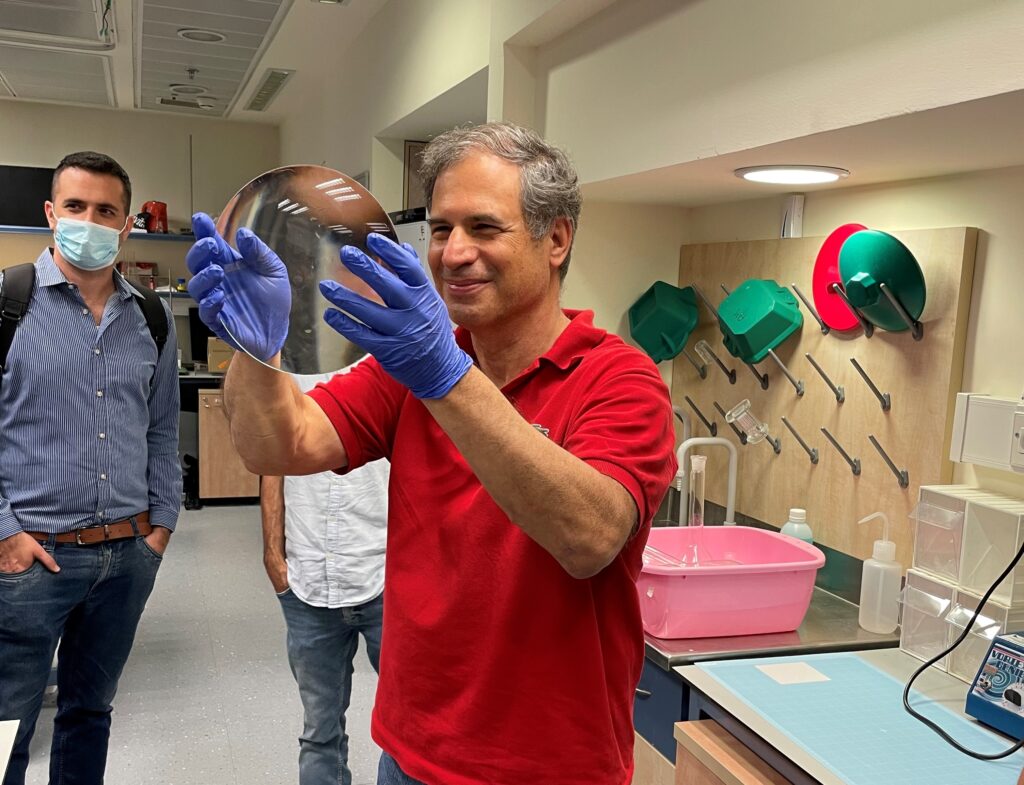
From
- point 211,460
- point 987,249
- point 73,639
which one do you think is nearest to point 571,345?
point 987,249

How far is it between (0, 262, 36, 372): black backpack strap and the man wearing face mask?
0.04ft

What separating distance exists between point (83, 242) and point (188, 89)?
14.9 feet

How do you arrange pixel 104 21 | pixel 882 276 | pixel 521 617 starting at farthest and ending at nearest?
pixel 104 21 < pixel 882 276 < pixel 521 617

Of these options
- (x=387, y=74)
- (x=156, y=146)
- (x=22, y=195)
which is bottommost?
(x=22, y=195)

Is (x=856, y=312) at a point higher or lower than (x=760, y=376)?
higher

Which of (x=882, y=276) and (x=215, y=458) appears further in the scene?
(x=215, y=458)

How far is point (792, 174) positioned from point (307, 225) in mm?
1253

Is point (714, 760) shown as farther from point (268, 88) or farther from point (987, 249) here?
point (268, 88)

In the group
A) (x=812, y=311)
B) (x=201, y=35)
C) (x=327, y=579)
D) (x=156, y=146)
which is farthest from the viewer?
(x=156, y=146)

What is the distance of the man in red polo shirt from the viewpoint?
88 cm

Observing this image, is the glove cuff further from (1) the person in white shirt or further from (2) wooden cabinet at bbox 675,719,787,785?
(1) the person in white shirt

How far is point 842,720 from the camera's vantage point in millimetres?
1414

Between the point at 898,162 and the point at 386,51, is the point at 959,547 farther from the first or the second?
the point at 386,51

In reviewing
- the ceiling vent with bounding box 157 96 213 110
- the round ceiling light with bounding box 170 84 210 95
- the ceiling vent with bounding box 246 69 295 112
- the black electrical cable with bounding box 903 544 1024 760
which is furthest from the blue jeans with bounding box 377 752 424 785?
the ceiling vent with bounding box 157 96 213 110
